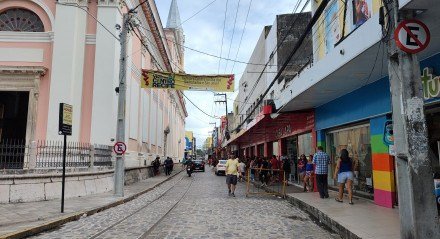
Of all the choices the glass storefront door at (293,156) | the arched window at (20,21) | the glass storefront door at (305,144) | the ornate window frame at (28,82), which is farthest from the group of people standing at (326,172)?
the arched window at (20,21)

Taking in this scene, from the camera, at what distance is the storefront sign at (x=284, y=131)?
21375mm

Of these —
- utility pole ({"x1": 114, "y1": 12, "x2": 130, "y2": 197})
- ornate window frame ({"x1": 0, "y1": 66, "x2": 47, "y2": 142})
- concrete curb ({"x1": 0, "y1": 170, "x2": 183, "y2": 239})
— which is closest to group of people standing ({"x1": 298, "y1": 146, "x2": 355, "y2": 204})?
concrete curb ({"x1": 0, "y1": 170, "x2": 183, "y2": 239})

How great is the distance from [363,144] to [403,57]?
7466 millimetres

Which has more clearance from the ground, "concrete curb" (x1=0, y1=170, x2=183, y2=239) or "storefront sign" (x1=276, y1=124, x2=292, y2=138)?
"storefront sign" (x1=276, y1=124, x2=292, y2=138)

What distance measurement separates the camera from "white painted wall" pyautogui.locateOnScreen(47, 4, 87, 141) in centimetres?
2072

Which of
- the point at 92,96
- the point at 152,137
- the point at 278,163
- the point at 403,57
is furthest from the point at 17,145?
the point at 152,137

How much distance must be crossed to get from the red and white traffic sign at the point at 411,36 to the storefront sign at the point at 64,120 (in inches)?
332

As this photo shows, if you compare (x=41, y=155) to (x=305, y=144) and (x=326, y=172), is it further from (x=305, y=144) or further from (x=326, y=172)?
(x=305, y=144)

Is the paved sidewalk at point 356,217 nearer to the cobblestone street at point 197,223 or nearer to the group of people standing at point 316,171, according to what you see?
the cobblestone street at point 197,223

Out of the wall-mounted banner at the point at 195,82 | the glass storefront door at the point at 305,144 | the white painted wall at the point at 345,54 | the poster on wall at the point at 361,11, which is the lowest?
the glass storefront door at the point at 305,144

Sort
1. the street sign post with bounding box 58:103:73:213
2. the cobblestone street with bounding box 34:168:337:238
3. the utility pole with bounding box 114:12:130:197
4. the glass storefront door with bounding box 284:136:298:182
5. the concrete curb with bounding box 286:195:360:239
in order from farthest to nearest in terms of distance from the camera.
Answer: the glass storefront door with bounding box 284:136:298:182 → the utility pole with bounding box 114:12:130:197 → the street sign post with bounding box 58:103:73:213 → the cobblestone street with bounding box 34:168:337:238 → the concrete curb with bounding box 286:195:360:239

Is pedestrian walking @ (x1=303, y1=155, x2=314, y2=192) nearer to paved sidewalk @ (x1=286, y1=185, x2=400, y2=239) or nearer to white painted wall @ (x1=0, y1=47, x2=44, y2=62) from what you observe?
paved sidewalk @ (x1=286, y1=185, x2=400, y2=239)

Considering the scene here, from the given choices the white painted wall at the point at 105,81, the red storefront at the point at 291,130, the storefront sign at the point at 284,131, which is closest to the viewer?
the red storefront at the point at 291,130

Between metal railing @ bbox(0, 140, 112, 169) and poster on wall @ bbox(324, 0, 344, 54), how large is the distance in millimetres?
10543
